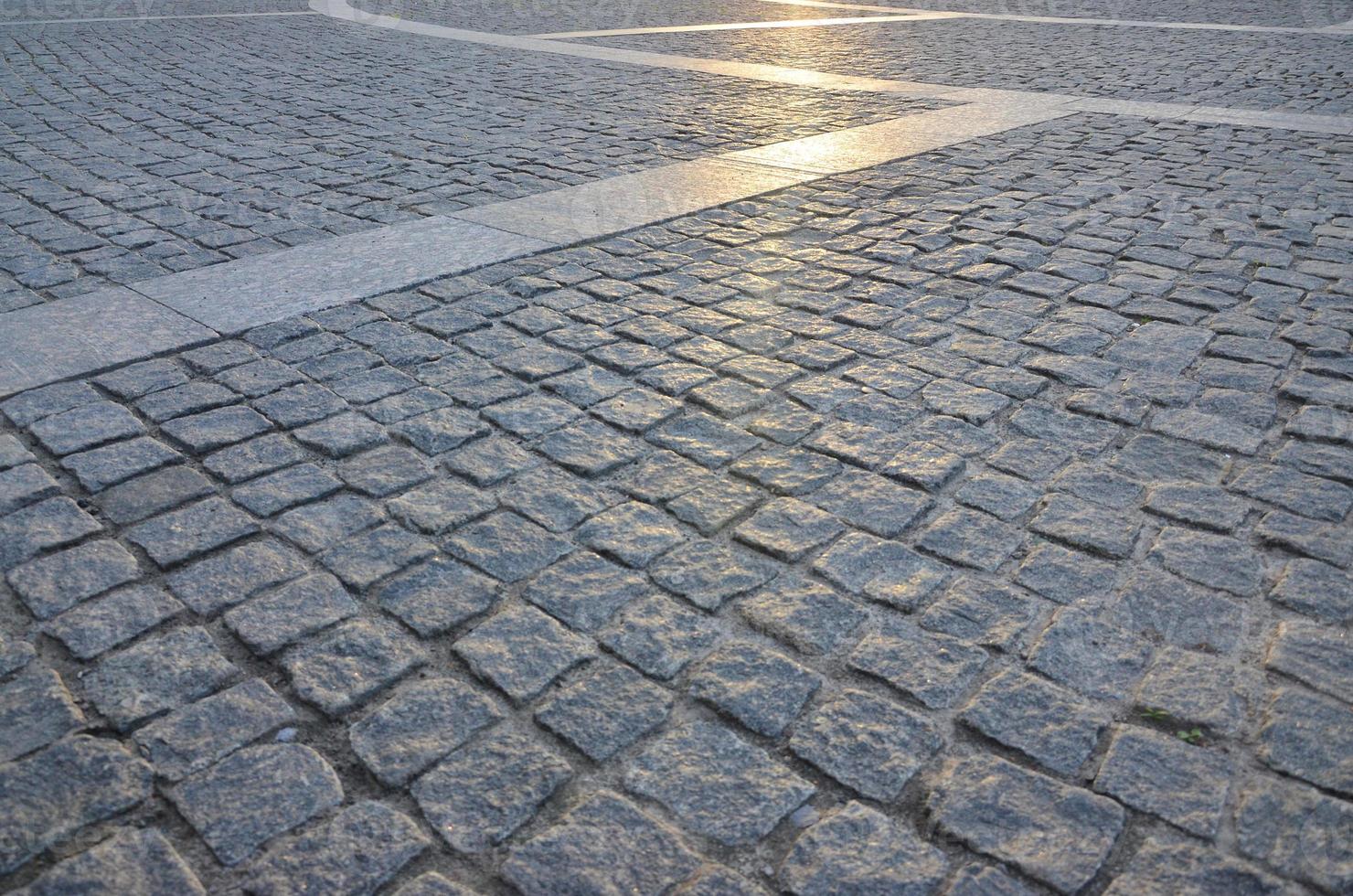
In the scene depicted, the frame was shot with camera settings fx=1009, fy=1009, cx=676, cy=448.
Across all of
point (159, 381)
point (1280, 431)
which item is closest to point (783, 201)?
point (1280, 431)

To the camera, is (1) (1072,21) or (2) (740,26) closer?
(2) (740,26)

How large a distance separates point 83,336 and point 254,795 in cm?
275

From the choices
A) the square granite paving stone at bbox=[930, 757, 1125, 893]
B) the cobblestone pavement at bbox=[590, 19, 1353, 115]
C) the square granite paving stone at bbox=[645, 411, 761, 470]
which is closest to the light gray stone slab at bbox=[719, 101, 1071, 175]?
the cobblestone pavement at bbox=[590, 19, 1353, 115]

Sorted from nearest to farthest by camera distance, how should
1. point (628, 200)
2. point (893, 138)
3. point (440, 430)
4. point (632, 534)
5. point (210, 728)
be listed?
point (210, 728), point (632, 534), point (440, 430), point (628, 200), point (893, 138)

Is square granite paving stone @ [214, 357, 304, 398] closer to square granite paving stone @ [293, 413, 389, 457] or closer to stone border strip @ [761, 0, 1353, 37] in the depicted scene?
square granite paving stone @ [293, 413, 389, 457]

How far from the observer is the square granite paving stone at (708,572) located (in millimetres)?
2631

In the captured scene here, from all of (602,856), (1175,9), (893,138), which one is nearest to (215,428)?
(602,856)

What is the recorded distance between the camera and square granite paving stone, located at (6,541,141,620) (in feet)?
8.39

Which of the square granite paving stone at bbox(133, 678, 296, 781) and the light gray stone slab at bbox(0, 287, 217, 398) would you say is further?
the light gray stone slab at bbox(0, 287, 217, 398)

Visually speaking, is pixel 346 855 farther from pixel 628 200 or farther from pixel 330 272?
pixel 628 200

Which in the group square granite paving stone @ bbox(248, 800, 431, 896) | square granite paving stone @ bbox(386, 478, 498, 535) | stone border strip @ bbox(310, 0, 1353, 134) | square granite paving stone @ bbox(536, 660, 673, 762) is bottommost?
square granite paving stone @ bbox(248, 800, 431, 896)

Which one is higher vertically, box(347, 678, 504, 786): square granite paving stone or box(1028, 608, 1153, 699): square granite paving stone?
box(1028, 608, 1153, 699): square granite paving stone

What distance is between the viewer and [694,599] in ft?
8.56

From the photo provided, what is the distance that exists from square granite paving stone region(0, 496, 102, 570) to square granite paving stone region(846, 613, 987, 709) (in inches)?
85.2
